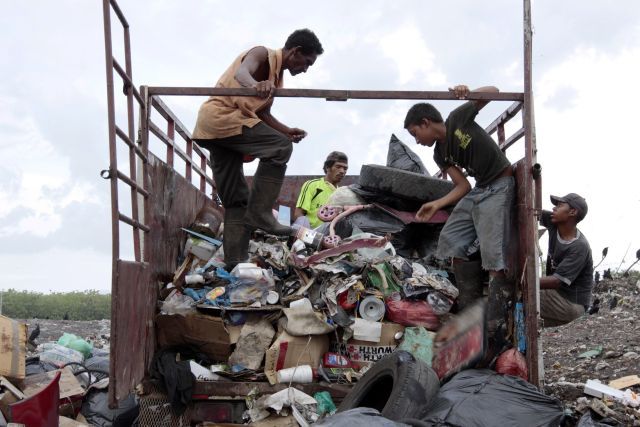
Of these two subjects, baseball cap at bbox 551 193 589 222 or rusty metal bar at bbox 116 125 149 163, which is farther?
baseball cap at bbox 551 193 589 222

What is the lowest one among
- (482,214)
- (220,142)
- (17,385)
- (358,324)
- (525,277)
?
(17,385)

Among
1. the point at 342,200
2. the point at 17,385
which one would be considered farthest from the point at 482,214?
the point at 17,385

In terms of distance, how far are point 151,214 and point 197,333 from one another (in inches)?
27.5

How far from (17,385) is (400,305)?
2635mm

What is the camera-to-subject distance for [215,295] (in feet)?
12.3

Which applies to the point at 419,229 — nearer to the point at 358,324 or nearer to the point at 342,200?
the point at 342,200

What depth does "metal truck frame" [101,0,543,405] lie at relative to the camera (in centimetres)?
296

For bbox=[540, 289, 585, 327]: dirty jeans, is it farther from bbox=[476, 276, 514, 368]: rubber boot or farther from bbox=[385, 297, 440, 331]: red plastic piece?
bbox=[385, 297, 440, 331]: red plastic piece

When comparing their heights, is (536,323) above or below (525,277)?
below

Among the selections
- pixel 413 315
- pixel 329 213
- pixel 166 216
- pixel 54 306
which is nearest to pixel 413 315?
pixel 413 315

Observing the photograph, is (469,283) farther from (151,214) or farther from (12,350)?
(12,350)

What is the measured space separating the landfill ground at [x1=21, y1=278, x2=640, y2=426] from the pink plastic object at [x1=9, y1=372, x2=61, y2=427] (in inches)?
113

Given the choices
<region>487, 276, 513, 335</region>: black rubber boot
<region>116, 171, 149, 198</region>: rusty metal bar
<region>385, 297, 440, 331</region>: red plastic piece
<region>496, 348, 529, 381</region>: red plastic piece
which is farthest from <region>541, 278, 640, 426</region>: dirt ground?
<region>116, 171, 149, 198</region>: rusty metal bar

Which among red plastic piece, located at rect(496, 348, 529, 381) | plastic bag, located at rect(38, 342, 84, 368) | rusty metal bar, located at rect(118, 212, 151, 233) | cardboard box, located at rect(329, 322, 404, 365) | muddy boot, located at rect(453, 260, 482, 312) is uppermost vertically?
rusty metal bar, located at rect(118, 212, 151, 233)
